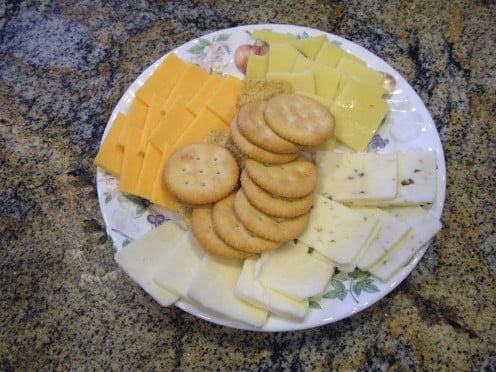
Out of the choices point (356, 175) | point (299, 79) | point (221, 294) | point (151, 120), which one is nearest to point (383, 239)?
point (356, 175)

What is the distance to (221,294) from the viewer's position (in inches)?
43.5

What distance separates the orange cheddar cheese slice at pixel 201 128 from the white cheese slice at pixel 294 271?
0.41 meters

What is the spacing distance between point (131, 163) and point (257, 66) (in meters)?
0.50

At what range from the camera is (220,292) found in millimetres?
1105

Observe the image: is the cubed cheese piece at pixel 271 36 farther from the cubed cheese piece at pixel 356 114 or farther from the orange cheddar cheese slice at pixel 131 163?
the orange cheddar cheese slice at pixel 131 163

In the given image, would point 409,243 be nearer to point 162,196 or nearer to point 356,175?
point 356,175

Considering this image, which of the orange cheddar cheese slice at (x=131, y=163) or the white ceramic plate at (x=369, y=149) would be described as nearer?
the white ceramic plate at (x=369, y=149)

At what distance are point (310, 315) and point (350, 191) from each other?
1.13 ft

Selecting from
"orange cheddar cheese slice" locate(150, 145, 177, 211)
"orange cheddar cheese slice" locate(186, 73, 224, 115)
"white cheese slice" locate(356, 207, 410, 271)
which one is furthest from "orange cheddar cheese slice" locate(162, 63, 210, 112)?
"white cheese slice" locate(356, 207, 410, 271)

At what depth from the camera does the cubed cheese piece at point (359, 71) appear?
1.43 meters

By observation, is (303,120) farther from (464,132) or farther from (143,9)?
(143,9)

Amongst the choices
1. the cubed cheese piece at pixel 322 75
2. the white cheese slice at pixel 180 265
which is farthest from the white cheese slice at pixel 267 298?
the cubed cheese piece at pixel 322 75

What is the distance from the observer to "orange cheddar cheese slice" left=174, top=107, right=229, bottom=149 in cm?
133

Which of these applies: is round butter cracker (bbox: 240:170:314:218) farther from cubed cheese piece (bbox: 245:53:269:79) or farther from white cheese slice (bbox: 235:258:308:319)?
cubed cheese piece (bbox: 245:53:269:79)
